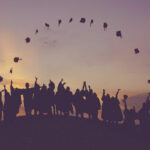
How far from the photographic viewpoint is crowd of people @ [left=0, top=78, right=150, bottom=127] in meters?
19.3

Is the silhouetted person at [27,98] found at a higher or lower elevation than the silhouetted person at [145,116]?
higher

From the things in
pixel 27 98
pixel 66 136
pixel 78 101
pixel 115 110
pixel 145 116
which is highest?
pixel 27 98

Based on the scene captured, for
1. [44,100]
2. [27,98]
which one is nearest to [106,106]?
[44,100]

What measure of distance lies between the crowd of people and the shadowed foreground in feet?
2.26

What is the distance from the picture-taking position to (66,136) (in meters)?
17.2

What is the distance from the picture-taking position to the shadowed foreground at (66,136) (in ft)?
52.2

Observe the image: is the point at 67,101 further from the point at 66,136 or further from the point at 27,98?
the point at 66,136

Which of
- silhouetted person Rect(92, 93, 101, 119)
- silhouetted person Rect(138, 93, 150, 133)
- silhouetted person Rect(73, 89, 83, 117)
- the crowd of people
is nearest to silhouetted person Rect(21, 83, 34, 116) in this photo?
the crowd of people

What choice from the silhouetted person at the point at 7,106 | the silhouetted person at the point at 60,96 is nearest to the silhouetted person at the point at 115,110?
the silhouetted person at the point at 60,96

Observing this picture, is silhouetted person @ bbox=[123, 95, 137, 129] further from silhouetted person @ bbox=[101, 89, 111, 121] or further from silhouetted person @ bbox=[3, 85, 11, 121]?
silhouetted person @ bbox=[3, 85, 11, 121]

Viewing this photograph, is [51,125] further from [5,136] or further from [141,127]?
[141,127]

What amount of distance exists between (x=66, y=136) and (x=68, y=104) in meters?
3.79

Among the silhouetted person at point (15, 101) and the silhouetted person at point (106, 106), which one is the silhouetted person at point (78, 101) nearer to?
the silhouetted person at point (106, 106)

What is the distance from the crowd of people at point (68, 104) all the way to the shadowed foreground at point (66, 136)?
689 mm
